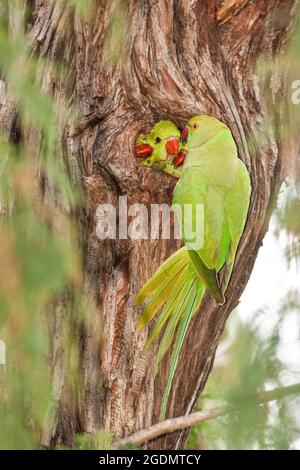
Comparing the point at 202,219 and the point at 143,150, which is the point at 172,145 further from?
the point at 202,219

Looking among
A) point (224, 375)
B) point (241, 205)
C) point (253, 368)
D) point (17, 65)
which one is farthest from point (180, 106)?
point (224, 375)

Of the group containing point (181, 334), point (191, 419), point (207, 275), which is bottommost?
point (191, 419)

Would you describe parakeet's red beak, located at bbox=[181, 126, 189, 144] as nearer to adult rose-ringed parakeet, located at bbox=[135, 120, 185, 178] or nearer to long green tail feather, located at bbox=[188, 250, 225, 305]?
adult rose-ringed parakeet, located at bbox=[135, 120, 185, 178]

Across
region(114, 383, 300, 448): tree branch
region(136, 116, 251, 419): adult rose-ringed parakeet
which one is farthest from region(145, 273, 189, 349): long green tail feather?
region(114, 383, 300, 448): tree branch

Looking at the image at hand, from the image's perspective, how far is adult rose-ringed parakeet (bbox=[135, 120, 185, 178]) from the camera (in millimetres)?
1736

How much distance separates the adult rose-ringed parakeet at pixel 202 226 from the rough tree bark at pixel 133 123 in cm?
3

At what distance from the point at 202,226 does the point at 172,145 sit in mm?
196

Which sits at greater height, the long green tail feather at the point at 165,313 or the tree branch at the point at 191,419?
the long green tail feather at the point at 165,313

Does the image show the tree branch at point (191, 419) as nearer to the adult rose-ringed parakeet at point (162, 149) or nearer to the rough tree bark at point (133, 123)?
the rough tree bark at point (133, 123)

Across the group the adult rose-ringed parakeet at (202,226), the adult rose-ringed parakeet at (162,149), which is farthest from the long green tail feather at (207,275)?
the adult rose-ringed parakeet at (162,149)

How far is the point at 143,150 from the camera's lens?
1734mm

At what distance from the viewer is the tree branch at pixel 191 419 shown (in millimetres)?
1515

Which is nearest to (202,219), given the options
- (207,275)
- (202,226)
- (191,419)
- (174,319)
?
(202,226)
